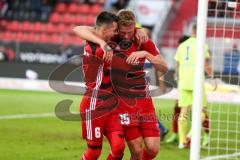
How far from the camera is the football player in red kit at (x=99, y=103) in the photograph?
7727mm

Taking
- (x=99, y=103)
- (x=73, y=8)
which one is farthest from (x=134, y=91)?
(x=73, y=8)

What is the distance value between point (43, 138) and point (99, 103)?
468 cm

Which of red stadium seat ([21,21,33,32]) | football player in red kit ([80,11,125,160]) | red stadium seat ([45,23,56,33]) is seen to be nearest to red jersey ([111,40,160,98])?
football player in red kit ([80,11,125,160])

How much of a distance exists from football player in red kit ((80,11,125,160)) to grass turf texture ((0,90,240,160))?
2344 millimetres

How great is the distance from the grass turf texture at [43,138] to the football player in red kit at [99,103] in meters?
2.34

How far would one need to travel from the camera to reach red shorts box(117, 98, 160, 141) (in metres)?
8.19

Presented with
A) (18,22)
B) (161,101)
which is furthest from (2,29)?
(161,101)

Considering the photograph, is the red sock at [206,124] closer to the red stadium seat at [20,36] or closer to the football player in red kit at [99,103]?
the football player in red kit at [99,103]

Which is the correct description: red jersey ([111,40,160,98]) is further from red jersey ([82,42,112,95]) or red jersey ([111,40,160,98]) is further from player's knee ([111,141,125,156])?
player's knee ([111,141,125,156])

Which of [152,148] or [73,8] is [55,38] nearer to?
[73,8]

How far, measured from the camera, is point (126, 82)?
8.38 m

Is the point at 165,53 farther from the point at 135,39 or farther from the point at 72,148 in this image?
the point at 135,39

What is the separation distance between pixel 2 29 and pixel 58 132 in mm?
17641

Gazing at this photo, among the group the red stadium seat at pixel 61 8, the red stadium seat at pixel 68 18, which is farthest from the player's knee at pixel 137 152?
the red stadium seat at pixel 61 8
